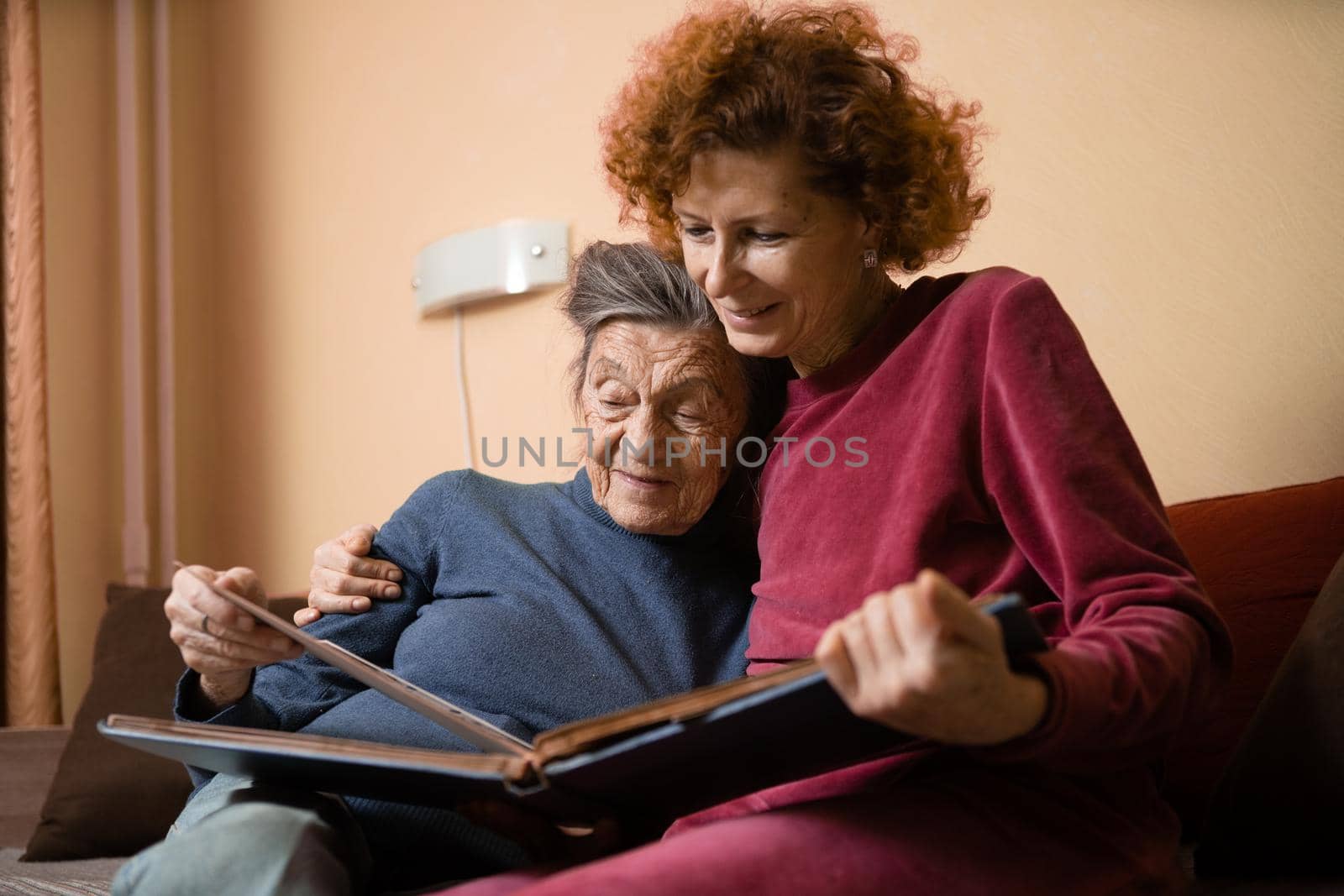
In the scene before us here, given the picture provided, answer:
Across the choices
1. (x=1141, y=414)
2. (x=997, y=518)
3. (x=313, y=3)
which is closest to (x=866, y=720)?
(x=997, y=518)

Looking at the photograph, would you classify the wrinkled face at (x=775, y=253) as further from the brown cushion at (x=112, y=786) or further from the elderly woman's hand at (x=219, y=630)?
the brown cushion at (x=112, y=786)

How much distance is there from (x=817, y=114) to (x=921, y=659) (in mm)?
594

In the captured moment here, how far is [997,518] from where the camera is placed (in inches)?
37.0

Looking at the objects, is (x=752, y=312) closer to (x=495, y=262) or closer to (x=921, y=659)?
(x=921, y=659)

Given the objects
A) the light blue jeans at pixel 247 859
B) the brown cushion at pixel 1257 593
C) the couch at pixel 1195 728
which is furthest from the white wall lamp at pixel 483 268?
the light blue jeans at pixel 247 859

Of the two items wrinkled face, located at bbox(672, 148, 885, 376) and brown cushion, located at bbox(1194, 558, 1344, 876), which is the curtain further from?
brown cushion, located at bbox(1194, 558, 1344, 876)

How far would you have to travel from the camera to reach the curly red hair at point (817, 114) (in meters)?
1.05

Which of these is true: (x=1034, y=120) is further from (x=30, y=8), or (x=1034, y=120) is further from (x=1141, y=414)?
(x=30, y=8)

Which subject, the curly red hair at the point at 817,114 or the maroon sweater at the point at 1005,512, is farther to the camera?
the curly red hair at the point at 817,114

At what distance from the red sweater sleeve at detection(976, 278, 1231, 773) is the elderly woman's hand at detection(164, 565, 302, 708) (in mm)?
661

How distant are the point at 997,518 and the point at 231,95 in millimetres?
2295

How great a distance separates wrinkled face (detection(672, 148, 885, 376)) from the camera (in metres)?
1.05

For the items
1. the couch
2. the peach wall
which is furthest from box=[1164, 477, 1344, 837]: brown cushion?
the peach wall

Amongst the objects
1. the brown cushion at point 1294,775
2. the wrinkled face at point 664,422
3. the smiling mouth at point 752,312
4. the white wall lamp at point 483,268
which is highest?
the white wall lamp at point 483,268
